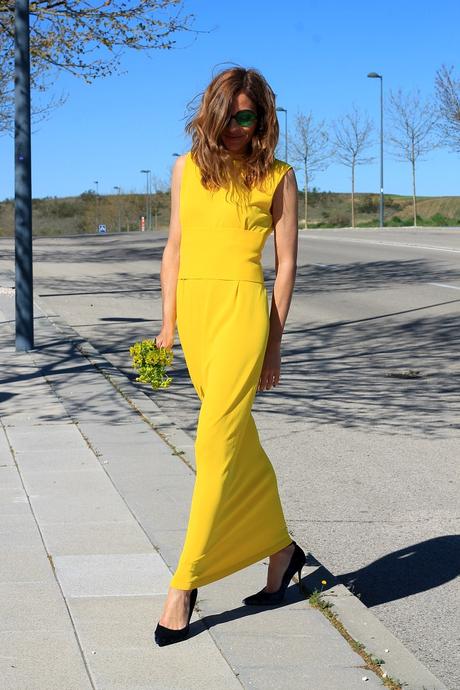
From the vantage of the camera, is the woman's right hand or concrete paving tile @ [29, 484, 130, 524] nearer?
the woman's right hand

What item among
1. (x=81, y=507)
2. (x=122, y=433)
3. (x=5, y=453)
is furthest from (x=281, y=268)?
(x=122, y=433)

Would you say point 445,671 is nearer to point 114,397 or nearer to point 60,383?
point 114,397

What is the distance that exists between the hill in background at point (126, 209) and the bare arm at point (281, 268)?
249 feet

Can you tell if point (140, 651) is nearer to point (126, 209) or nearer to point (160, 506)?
point (160, 506)

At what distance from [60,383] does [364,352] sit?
12.9 feet

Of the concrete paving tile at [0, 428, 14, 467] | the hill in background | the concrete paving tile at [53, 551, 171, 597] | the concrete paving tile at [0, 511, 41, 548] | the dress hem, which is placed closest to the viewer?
the dress hem

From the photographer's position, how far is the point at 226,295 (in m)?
3.69

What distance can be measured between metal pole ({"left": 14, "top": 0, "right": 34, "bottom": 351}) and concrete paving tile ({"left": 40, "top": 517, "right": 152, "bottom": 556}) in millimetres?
6357

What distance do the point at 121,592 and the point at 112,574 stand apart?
0.72ft

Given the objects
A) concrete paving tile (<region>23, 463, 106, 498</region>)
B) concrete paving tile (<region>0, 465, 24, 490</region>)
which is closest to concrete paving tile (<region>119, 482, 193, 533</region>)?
concrete paving tile (<region>23, 463, 106, 498</region>)

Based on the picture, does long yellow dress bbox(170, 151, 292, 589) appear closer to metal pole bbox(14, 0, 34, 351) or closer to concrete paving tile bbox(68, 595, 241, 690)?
concrete paving tile bbox(68, 595, 241, 690)

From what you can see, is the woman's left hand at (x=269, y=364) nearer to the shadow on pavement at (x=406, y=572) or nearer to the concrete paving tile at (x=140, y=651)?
the concrete paving tile at (x=140, y=651)

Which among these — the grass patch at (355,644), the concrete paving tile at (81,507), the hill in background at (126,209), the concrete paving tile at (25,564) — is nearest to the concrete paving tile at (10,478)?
the concrete paving tile at (81,507)

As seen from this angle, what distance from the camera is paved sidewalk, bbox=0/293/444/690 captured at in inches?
134
